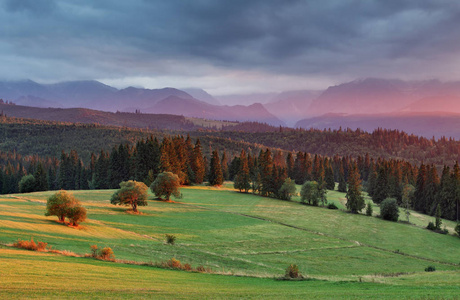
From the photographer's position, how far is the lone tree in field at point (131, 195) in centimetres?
6694

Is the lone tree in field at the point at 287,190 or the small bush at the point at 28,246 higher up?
the small bush at the point at 28,246

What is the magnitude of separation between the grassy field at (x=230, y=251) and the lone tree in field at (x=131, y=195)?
210 cm

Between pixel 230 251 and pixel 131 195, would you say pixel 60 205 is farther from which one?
pixel 230 251

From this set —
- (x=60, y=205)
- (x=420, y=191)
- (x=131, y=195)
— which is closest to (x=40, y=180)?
(x=131, y=195)

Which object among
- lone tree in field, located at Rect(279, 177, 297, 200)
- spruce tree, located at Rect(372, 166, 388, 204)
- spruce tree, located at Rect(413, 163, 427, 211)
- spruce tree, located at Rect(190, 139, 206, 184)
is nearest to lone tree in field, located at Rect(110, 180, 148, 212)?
lone tree in field, located at Rect(279, 177, 297, 200)

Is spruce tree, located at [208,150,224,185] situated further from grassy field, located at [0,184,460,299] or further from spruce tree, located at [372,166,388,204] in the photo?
spruce tree, located at [372,166,388,204]

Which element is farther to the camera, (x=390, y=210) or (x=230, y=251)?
(x=390, y=210)

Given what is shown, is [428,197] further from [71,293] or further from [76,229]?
[71,293]

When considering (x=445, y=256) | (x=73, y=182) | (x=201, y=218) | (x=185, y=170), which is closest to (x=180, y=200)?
(x=201, y=218)

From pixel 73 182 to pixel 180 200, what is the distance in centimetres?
7297

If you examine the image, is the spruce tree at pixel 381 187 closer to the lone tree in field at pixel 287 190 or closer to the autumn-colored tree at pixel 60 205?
the lone tree in field at pixel 287 190

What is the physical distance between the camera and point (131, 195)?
220 ft

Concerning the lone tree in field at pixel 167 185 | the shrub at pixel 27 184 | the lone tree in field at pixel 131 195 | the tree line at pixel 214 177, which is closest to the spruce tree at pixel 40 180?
the tree line at pixel 214 177

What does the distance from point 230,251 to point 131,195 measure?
102ft
